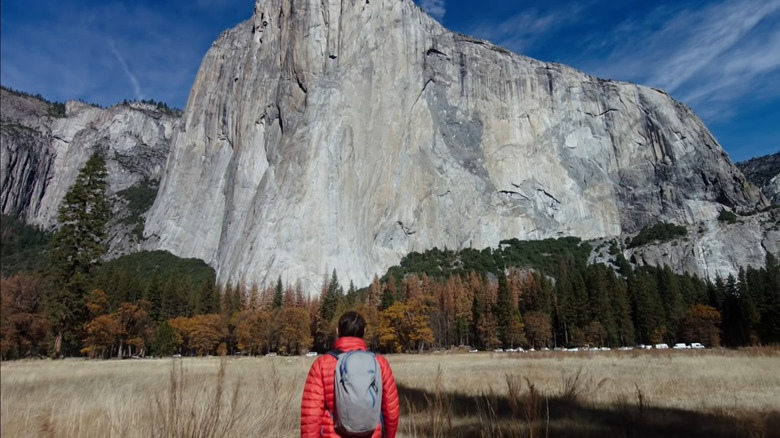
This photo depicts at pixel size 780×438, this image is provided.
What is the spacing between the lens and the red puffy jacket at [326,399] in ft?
13.5

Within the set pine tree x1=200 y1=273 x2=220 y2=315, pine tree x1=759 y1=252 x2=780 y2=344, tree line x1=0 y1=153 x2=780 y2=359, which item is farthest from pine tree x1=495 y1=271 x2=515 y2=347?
pine tree x1=200 y1=273 x2=220 y2=315

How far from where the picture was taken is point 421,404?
10.3 metres

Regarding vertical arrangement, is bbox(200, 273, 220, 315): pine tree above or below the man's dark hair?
above

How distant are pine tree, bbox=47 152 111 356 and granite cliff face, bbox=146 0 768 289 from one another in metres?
81.5

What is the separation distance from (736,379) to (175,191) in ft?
405

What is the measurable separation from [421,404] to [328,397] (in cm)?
670

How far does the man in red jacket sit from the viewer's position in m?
4.11

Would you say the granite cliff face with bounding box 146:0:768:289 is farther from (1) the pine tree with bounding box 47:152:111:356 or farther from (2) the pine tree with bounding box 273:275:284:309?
(1) the pine tree with bounding box 47:152:111:356

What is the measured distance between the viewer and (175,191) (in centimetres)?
11781

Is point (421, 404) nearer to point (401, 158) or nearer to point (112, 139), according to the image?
point (401, 158)

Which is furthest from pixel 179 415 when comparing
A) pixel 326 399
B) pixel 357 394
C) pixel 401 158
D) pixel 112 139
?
pixel 112 139

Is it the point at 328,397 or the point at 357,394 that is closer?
the point at 357,394

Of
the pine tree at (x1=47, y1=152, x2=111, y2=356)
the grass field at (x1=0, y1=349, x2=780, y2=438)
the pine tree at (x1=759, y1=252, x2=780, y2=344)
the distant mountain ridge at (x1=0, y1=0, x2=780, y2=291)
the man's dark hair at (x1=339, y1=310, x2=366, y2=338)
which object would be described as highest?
the distant mountain ridge at (x1=0, y1=0, x2=780, y2=291)

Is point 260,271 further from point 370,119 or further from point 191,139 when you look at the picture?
point 191,139
